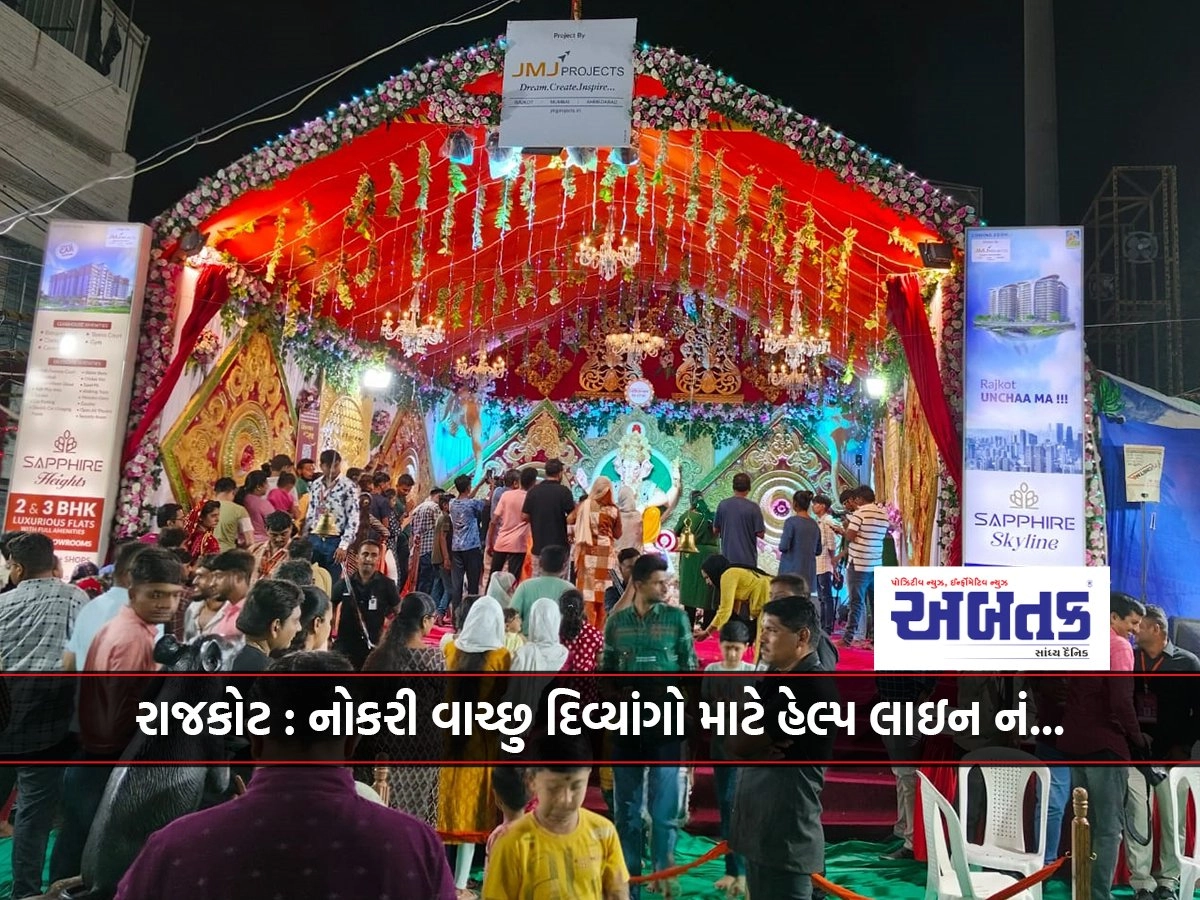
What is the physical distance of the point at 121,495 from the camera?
7.20 metres

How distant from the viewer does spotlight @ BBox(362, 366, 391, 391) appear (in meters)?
12.3

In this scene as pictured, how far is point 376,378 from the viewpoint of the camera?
1253cm

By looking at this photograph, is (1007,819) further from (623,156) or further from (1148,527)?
(623,156)

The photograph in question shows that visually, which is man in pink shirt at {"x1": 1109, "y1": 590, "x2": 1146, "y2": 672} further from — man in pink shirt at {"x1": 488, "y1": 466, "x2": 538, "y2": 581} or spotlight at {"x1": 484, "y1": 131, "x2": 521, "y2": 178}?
spotlight at {"x1": 484, "y1": 131, "x2": 521, "y2": 178}

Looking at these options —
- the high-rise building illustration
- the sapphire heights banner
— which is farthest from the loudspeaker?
the high-rise building illustration

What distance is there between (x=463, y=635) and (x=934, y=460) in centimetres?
509

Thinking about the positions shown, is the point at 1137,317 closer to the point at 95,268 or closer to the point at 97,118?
the point at 95,268

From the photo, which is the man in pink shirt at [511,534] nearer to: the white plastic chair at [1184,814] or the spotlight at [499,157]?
the spotlight at [499,157]

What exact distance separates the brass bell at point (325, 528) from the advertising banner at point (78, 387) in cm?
151

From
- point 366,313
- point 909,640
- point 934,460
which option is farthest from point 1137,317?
point 366,313

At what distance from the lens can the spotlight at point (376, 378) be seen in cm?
1233

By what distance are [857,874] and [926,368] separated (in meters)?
3.67

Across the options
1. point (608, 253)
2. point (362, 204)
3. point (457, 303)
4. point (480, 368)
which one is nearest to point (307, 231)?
point (362, 204)

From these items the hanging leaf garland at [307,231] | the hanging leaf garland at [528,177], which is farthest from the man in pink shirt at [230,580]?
the hanging leaf garland at [307,231]
